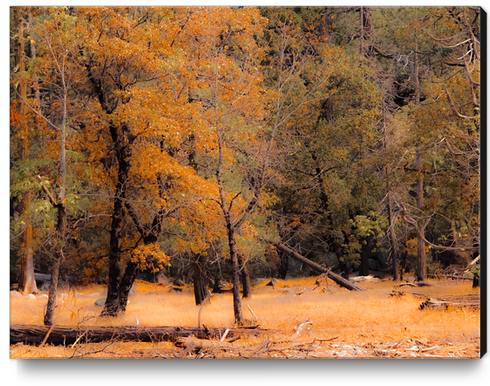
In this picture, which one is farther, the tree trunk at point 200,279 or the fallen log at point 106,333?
the tree trunk at point 200,279

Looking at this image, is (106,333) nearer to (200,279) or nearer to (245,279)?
(200,279)

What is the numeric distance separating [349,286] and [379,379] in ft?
4.44

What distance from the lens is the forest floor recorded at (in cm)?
664

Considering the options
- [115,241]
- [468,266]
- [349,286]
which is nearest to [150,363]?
[115,241]

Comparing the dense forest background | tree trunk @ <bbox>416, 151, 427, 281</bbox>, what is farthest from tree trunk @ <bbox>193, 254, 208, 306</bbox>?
tree trunk @ <bbox>416, 151, 427, 281</bbox>

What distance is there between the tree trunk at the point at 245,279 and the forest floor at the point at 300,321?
4.0 inches

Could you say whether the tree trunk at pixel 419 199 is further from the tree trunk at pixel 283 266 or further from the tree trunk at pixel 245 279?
the tree trunk at pixel 245 279

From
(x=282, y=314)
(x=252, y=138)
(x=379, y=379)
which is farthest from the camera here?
(x=252, y=138)

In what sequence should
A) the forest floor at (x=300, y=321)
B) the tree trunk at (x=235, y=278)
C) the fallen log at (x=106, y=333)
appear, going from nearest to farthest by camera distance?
the forest floor at (x=300, y=321), the fallen log at (x=106, y=333), the tree trunk at (x=235, y=278)

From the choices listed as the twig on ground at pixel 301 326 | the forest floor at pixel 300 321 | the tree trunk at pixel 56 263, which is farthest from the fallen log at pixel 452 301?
the tree trunk at pixel 56 263

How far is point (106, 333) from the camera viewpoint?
6852 mm

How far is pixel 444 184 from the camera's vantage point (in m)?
7.02

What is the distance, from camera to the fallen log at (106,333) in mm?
6758
